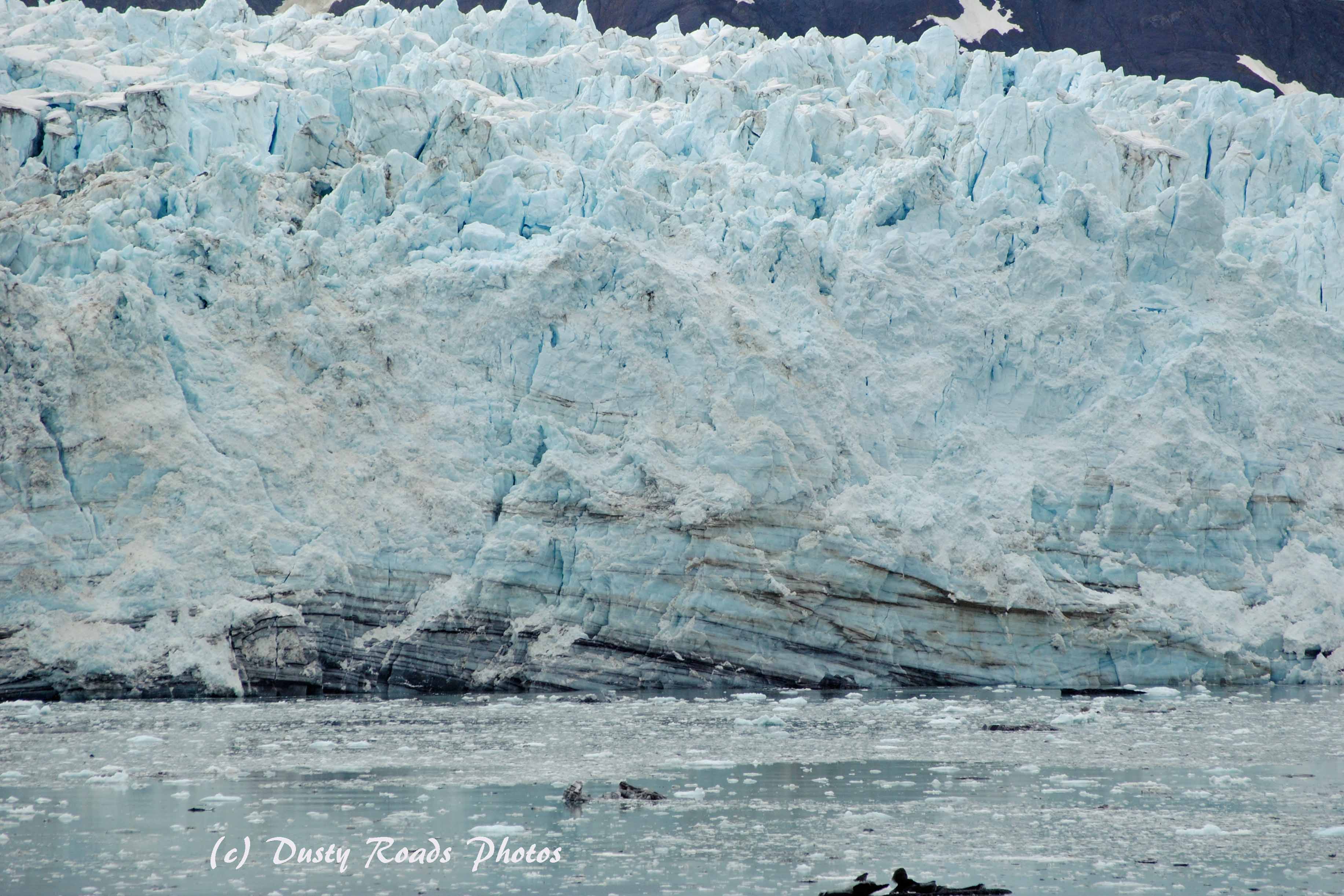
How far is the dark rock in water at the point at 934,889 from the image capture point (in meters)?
5.93

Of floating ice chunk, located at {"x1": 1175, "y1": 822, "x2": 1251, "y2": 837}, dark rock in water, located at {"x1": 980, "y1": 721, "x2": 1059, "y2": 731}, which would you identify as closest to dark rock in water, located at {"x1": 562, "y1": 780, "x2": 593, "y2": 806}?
floating ice chunk, located at {"x1": 1175, "y1": 822, "x2": 1251, "y2": 837}

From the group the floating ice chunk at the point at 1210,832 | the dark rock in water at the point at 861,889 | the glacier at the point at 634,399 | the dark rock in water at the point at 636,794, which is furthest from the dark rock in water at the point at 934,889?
the glacier at the point at 634,399

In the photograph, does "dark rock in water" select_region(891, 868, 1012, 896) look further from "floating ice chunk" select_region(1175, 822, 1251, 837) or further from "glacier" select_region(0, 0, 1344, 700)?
"glacier" select_region(0, 0, 1344, 700)

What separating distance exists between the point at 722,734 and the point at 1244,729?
14.1 ft

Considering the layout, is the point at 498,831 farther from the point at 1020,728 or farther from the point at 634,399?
the point at 634,399

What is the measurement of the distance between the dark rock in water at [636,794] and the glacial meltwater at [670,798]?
0.32 feet

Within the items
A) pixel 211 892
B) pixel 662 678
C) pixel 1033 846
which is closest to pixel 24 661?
pixel 662 678

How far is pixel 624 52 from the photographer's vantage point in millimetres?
22922

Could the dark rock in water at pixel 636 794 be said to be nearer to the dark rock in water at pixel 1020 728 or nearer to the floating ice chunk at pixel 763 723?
the floating ice chunk at pixel 763 723

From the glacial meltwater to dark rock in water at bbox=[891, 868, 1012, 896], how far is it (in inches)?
9.0

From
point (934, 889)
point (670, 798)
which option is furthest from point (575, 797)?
point (934, 889)

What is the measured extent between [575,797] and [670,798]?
0.61 metres

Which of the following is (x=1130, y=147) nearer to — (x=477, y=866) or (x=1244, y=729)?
(x=1244, y=729)

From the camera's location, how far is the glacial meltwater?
21.2 feet
